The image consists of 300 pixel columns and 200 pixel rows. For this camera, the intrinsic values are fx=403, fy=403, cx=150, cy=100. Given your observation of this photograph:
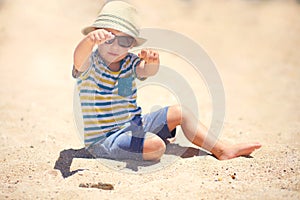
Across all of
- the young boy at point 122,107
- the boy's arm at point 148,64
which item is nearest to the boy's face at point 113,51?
the young boy at point 122,107

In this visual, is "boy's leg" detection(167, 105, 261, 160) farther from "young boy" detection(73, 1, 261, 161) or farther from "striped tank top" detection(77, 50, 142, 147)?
"striped tank top" detection(77, 50, 142, 147)

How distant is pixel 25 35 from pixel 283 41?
3.49 metres

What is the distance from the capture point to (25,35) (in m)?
5.26

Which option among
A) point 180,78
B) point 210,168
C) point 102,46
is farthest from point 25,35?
point 210,168

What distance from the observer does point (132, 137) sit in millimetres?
2258

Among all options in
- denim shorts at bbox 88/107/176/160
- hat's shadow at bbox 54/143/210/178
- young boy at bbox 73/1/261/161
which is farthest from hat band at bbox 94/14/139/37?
hat's shadow at bbox 54/143/210/178

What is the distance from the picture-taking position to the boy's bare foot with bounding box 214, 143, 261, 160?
2.31 meters

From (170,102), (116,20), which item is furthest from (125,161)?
(170,102)

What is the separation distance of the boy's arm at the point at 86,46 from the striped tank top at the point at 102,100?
2.9 inches

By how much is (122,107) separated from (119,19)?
0.51 m

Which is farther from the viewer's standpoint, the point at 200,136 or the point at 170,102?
the point at 170,102

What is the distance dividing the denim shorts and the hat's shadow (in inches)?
2.0

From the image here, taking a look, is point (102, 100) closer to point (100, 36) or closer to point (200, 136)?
point (100, 36)

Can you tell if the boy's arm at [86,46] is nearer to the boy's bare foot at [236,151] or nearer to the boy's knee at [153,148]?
the boy's knee at [153,148]
